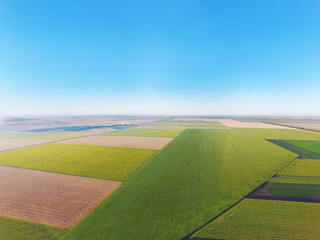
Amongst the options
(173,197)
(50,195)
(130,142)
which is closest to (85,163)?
(50,195)

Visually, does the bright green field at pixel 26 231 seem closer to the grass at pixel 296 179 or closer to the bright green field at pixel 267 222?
the bright green field at pixel 267 222

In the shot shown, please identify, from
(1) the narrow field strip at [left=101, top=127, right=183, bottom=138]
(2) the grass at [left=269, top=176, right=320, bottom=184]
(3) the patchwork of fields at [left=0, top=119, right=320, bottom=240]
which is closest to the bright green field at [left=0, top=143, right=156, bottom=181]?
(3) the patchwork of fields at [left=0, top=119, right=320, bottom=240]

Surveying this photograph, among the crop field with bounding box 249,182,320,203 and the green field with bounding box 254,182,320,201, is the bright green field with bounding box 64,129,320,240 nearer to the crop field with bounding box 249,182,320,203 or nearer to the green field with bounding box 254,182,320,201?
the crop field with bounding box 249,182,320,203

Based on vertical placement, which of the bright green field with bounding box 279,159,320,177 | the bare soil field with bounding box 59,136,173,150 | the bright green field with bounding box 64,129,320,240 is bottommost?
the bright green field with bounding box 64,129,320,240

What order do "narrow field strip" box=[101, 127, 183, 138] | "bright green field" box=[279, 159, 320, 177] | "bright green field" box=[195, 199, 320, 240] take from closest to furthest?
"bright green field" box=[195, 199, 320, 240]
"bright green field" box=[279, 159, 320, 177]
"narrow field strip" box=[101, 127, 183, 138]

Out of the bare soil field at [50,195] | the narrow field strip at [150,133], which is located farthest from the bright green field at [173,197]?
the narrow field strip at [150,133]

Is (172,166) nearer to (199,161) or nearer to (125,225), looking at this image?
(199,161)

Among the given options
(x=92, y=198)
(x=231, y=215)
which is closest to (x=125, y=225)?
(x=92, y=198)
